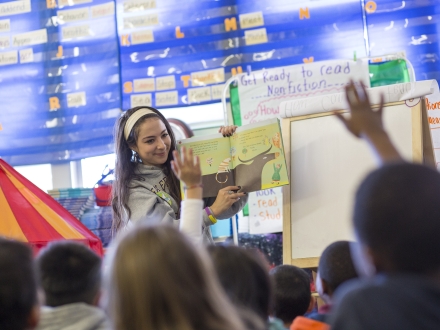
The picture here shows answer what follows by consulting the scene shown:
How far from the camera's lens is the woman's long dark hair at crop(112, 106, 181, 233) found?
250 centimetres

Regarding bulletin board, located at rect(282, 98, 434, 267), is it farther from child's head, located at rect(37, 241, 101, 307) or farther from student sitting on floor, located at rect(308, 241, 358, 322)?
child's head, located at rect(37, 241, 101, 307)

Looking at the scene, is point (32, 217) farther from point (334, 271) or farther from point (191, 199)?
point (334, 271)

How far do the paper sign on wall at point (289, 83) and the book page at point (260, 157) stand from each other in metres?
1.13

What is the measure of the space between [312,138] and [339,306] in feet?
5.87

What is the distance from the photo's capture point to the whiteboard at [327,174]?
2543 millimetres

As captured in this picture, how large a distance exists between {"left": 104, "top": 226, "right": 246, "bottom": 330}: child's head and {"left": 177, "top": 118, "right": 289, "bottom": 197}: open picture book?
4.68 ft

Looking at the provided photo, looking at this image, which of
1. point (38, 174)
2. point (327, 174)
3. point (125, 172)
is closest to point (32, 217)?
point (125, 172)

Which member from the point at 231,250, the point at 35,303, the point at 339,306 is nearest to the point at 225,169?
the point at 231,250

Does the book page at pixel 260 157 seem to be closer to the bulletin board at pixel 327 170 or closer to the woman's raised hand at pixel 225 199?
the woman's raised hand at pixel 225 199

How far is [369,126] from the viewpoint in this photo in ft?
4.83

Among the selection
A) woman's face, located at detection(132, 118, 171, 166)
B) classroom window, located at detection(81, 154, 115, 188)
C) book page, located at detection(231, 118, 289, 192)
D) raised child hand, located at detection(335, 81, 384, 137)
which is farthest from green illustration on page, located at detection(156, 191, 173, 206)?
classroom window, located at detection(81, 154, 115, 188)

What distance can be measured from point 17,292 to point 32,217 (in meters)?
1.72

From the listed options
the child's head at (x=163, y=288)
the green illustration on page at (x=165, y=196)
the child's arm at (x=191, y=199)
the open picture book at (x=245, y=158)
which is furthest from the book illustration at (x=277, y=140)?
the child's head at (x=163, y=288)

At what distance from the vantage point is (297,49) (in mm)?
3859
